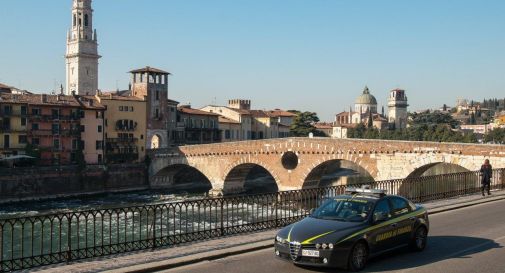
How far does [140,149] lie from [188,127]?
12816mm

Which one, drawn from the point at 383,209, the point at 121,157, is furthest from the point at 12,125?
the point at 383,209

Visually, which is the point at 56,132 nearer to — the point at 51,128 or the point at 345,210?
the point at 51,128

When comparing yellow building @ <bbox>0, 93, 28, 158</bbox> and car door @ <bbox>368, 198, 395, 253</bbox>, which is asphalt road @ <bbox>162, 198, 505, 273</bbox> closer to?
car door @ <bbox>368, 198, 395, 253</bbox>

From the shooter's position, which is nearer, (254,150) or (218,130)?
(254,150)

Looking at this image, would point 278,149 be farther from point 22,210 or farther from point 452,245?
point 452,245

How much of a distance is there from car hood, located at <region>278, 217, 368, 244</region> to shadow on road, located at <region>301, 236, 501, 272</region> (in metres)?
0.72

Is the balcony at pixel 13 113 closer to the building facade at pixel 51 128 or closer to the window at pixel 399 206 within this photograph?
the building facade at pixel 51 128

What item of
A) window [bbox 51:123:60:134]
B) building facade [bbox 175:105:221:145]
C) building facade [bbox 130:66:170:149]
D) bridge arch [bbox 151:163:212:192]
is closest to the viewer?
window [bbox 51:123:60:134]

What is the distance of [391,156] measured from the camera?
4203 centimetres

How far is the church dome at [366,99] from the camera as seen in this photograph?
616 feet

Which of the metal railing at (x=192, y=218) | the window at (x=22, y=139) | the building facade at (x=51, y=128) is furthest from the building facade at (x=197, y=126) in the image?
the metal railing at (x=192, y=218)

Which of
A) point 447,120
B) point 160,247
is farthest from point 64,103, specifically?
point 447,120

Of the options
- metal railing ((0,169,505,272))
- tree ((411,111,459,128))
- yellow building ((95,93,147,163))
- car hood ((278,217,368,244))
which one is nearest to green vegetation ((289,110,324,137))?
tree ((411,111,459,128))

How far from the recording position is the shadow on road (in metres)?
11.2
